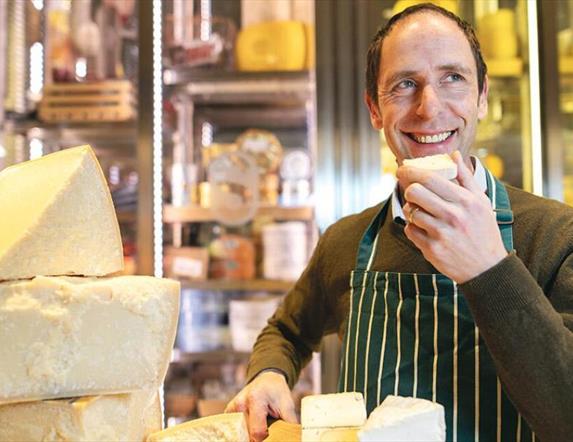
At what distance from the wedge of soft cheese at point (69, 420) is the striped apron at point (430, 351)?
1.66 ft

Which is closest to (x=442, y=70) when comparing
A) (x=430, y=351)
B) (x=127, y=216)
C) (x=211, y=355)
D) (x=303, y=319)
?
(x=430, y=351)

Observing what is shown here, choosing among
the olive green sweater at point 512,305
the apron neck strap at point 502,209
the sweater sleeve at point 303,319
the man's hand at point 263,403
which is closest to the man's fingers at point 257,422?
the man's hand at point 263,403

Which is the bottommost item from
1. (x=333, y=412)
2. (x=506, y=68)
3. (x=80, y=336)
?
(x=333, y=412)

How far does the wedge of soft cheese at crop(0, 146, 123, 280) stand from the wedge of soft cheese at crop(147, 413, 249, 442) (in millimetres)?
210

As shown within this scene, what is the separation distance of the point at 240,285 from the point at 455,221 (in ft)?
5.57

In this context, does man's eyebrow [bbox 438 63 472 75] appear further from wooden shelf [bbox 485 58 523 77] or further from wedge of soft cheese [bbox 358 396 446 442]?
wooden shelf [bbox 485 58 523 77]

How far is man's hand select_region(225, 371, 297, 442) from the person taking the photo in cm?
100

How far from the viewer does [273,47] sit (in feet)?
7.85

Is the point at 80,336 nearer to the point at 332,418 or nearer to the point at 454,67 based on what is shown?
the point at 332,418

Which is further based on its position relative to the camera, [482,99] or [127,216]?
[127,216]

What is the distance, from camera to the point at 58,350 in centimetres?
62

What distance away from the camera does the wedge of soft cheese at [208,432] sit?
0.68 m

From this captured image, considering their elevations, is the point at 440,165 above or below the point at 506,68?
below

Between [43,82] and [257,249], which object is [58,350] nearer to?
[257,249]
